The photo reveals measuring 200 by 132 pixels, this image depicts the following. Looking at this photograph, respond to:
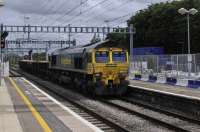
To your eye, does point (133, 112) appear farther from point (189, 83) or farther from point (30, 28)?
point (30, 28)

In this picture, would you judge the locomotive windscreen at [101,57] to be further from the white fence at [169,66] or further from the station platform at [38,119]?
the white fence at [169,66]

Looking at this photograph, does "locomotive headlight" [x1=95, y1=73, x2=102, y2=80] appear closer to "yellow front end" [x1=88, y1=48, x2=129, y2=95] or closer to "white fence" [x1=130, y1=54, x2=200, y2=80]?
"yellow front end" [x1=88, y1=48, x2=129, y2=95]

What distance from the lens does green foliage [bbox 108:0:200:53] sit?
8444cm

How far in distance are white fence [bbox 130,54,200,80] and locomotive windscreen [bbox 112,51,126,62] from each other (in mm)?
11960

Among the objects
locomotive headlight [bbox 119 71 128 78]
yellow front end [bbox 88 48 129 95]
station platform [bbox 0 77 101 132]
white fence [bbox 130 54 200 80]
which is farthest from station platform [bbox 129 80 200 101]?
white fence [bbox 130 54 200 80]

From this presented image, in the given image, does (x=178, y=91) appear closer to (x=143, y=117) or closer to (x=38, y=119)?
(x=143, y=117)

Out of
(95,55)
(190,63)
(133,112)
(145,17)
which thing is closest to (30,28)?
(145,17)

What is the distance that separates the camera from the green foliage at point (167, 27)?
277 ft

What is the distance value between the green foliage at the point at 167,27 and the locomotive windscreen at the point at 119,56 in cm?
5627

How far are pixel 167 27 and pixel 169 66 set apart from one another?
47.5 meters

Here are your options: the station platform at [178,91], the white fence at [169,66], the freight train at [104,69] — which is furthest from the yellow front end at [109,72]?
the white fence at [169,66]

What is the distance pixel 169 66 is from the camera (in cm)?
4403

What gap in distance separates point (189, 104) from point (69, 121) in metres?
5.42

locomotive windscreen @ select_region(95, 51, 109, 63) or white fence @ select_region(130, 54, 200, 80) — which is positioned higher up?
locomotive windscreen @ select_region(95, 51, 109, 63)
